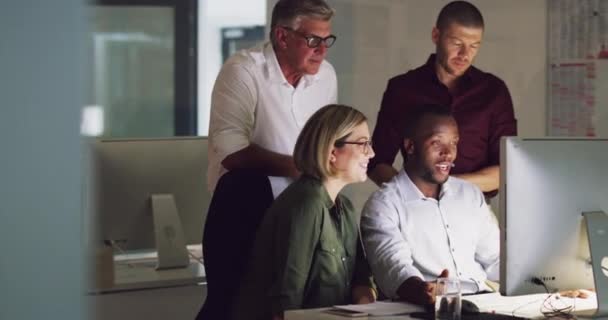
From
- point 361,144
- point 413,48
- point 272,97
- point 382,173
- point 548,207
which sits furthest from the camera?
point 413,48

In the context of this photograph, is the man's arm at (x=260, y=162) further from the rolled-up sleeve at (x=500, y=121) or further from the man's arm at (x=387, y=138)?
the rolled-up sleeve at (x=500, y=121)

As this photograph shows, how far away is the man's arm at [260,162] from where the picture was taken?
3.89 meters

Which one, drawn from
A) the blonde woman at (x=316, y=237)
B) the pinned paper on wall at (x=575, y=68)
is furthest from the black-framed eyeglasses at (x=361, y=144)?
the pinned paper on wall at (x=575, y=68)

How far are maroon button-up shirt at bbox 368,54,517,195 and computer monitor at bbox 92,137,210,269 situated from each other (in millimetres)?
968

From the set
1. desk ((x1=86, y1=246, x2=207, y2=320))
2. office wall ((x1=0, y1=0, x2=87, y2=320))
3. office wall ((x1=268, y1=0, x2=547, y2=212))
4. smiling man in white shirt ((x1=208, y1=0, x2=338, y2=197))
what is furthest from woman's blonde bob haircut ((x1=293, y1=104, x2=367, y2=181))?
office wall ((x1=0, y1=0, x2=87, y2=320))

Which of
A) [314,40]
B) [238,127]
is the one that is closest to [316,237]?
[238,127]

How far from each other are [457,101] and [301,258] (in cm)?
172

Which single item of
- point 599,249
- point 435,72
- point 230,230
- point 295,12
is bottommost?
point 230,230

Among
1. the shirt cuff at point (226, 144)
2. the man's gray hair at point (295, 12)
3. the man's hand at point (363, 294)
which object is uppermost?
the man's gray hair at point (295, 12)

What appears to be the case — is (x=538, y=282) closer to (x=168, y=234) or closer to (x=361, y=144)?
(x=361, y=144)

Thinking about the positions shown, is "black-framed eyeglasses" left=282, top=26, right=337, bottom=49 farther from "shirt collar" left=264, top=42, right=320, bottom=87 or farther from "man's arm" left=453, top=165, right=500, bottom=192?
"man's arm" left=453, top=165, right=500, bottom=192

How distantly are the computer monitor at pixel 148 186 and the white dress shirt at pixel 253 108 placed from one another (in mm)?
86

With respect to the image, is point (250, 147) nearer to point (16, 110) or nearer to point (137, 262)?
point (137, 262)

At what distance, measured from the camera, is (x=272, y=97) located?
405cm
